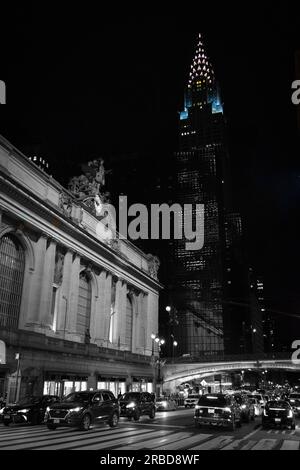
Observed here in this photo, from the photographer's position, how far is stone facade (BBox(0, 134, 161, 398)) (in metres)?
38.8

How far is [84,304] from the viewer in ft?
179

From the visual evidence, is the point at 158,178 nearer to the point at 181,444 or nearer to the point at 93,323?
the point at 93,323

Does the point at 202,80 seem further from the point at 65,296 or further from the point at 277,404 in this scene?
the point at 277,404

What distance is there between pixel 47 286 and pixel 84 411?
85.1 feet

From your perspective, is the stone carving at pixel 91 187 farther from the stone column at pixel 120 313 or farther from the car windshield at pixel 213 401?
the car windshield at pixel 213 401

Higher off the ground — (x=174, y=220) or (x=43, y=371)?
(x=174, y=220)

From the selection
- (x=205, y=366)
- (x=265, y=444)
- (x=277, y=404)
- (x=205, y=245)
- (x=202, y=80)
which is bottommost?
(x=265, y=444)

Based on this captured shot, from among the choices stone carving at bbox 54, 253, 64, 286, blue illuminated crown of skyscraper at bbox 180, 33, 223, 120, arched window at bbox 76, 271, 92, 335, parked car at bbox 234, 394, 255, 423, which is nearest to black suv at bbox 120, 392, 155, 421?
parked car at bbox 234, 394, 255, 423

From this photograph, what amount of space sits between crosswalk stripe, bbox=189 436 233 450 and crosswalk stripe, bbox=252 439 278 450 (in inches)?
41.8

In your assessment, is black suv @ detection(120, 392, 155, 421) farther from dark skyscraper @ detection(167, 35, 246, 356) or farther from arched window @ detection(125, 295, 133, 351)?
dark skyscraper @ detection(167, 35, 246, 356)

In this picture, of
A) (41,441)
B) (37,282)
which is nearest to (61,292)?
(37,282)
